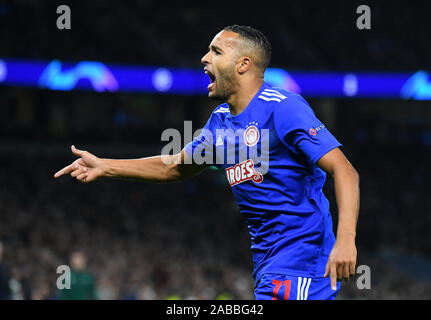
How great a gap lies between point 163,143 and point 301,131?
19.5 m

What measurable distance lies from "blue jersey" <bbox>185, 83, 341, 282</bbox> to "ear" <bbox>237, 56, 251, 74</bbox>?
16 cm

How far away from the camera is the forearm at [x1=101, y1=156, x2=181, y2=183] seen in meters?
3.82

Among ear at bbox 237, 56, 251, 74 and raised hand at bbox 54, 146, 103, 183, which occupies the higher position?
ear at bbox 237, 56, 251, 74

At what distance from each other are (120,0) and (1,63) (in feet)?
19.6

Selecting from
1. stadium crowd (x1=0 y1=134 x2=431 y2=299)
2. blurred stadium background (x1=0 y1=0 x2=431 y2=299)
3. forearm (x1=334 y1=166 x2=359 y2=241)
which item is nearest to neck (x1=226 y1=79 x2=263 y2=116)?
forearm (x1=334 y1=166 x2=359 y2=241)

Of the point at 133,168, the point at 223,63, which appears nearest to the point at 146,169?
the point at 133,168

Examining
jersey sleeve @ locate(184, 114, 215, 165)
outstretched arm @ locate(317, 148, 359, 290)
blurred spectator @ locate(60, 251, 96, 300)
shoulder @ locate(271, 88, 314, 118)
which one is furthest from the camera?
blurred spectator @ locate(60, 251, 96, 300)

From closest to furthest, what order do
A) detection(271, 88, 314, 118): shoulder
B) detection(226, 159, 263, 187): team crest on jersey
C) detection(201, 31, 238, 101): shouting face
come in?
1. detection(271, 88, 314, 118): shoulder
2. detection(226, 159, 263, 187): team crest on jersey
3. detection(201, 31, 238, 101): shouting face

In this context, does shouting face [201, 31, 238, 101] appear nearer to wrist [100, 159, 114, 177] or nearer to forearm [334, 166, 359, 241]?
wrist [100, 159, 114, 177]

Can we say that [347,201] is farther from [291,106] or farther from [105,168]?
[105,168]

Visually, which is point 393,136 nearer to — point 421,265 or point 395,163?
point 395,163

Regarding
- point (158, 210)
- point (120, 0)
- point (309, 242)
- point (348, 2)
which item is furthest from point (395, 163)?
point (309, 242)

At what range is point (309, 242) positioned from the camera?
339 centimetres

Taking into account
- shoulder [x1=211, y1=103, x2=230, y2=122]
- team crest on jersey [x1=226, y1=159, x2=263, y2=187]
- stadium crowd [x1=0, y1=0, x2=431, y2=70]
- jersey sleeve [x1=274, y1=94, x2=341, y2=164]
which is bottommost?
team crest on jersey [x1=226, y1=159, x2=263, y2=187]
